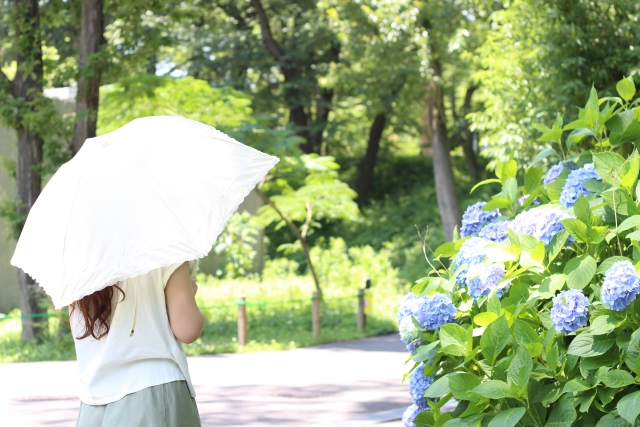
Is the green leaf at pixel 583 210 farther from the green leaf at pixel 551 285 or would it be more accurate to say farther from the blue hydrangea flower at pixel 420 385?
the blue hydrangea flower at pixel 420 385

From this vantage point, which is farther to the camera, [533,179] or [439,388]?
[533,179]

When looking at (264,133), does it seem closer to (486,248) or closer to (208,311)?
(208,311)

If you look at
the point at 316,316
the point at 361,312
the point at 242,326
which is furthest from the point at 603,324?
the point at 361,312

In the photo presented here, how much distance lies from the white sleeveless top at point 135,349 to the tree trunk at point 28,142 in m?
9.33

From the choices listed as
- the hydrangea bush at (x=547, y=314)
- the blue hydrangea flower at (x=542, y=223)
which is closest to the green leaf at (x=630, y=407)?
the hydrangea bush at (x=547, y=314)

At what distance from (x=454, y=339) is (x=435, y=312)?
0.59ft

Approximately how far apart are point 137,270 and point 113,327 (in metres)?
0.23

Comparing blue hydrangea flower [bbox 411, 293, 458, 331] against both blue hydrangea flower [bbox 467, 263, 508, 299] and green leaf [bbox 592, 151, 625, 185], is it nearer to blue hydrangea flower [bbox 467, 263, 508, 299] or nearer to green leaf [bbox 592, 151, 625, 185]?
blue hydrangea flower [bbox 467, 263, 508, 299]

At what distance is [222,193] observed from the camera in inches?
108

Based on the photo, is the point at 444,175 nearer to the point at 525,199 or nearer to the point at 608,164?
the point at 525,199

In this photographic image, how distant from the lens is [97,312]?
262cm

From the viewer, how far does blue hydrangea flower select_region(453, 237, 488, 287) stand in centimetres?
304

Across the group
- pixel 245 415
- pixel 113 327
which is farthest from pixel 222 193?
pixel 245 415

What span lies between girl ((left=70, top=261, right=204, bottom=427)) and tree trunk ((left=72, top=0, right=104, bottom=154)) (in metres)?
9.06
